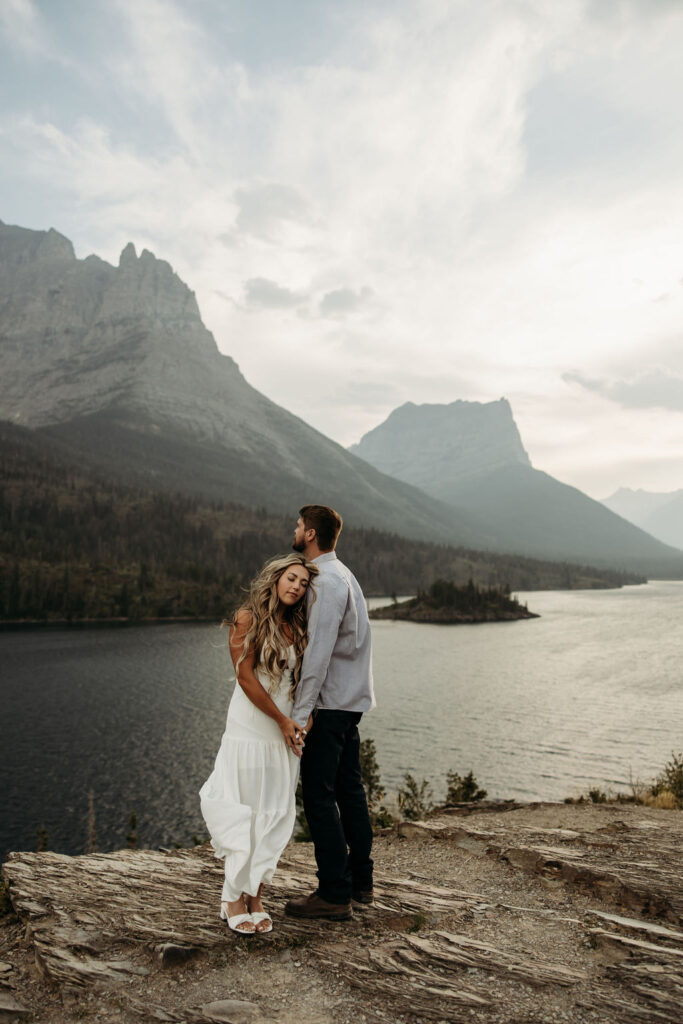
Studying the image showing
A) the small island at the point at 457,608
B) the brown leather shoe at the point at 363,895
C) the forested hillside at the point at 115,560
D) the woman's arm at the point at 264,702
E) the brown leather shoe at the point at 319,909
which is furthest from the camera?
the small island at the point at 457,608

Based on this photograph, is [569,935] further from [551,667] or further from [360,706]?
[551,667]

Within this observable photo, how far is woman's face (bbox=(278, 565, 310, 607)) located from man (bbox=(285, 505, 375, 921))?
0.12 meters

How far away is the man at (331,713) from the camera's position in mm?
5148

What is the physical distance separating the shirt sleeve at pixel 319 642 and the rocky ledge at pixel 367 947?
1.91 meters

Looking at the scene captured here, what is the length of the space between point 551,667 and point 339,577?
69463 mm

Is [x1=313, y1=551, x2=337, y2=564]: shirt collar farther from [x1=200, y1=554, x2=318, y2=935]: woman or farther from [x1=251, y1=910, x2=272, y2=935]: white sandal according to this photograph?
[x1=251, y1=910, x2=272, y2=935]: white sandal

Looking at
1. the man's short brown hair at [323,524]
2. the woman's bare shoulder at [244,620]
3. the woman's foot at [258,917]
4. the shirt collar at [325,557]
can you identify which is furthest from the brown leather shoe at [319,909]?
the man's short brown hair at [323,524]

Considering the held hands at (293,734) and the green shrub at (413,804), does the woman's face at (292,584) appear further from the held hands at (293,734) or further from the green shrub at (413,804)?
the green shrub at (413,804)

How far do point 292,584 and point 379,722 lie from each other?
42.5 meters

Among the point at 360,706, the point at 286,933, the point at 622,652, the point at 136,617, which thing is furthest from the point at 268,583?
the point at 136,617

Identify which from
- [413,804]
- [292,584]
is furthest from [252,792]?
[413,804]

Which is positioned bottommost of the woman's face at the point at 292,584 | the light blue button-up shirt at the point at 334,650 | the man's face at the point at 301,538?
the light blue button-up shirt at the point at 334,650

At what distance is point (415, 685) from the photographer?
59.7 metres

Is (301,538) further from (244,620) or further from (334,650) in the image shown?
(334,650)
